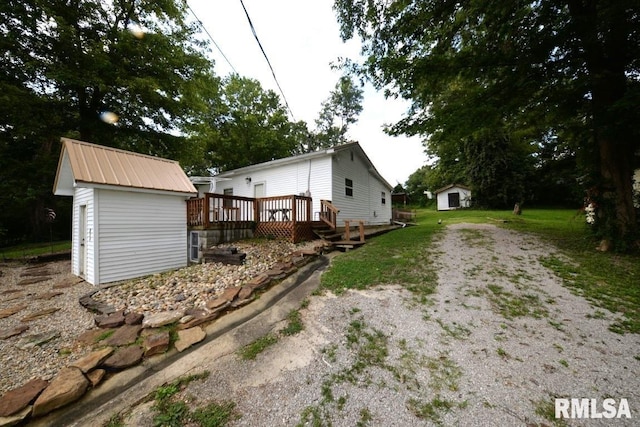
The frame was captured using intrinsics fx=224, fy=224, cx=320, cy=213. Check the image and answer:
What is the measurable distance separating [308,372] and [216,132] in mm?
20130

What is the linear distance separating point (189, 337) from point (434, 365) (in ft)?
10.2

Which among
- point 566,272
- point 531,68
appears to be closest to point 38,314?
point 566,272

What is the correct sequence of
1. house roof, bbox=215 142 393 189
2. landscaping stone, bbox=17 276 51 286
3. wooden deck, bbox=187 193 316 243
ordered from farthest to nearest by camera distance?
house roof, bbox=215 142 393 189 < wooden deck, bbox=187 193 316 243 < landscaping stone, bbox=17 276 51 286

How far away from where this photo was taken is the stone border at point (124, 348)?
2031 mm

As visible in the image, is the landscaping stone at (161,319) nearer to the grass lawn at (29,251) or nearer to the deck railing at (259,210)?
the deck railing at (259,210)

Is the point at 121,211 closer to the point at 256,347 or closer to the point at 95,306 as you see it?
the point at 95,306

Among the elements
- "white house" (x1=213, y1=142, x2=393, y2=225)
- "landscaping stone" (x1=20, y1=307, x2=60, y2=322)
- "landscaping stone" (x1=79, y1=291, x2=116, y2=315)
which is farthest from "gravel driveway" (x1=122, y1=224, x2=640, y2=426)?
"white house" (x1=213, y1=142, x2=393, y2=225)

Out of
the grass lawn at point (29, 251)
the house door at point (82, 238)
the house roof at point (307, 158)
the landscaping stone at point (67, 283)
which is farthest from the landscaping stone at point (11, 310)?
the house roof at point (307, 158)

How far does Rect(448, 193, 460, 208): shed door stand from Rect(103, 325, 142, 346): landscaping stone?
2803cm

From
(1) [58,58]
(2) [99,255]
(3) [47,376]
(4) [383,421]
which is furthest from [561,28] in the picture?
(1) [58,58]

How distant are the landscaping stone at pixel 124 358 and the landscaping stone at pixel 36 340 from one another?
4.27ft

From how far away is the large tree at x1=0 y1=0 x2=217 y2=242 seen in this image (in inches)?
333

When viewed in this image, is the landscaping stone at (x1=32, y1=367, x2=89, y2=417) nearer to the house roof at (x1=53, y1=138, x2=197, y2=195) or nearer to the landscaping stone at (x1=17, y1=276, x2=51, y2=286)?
the house roof at (x1=53, y1=138, x2=197, y2=195)

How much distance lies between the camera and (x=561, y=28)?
210 inches
